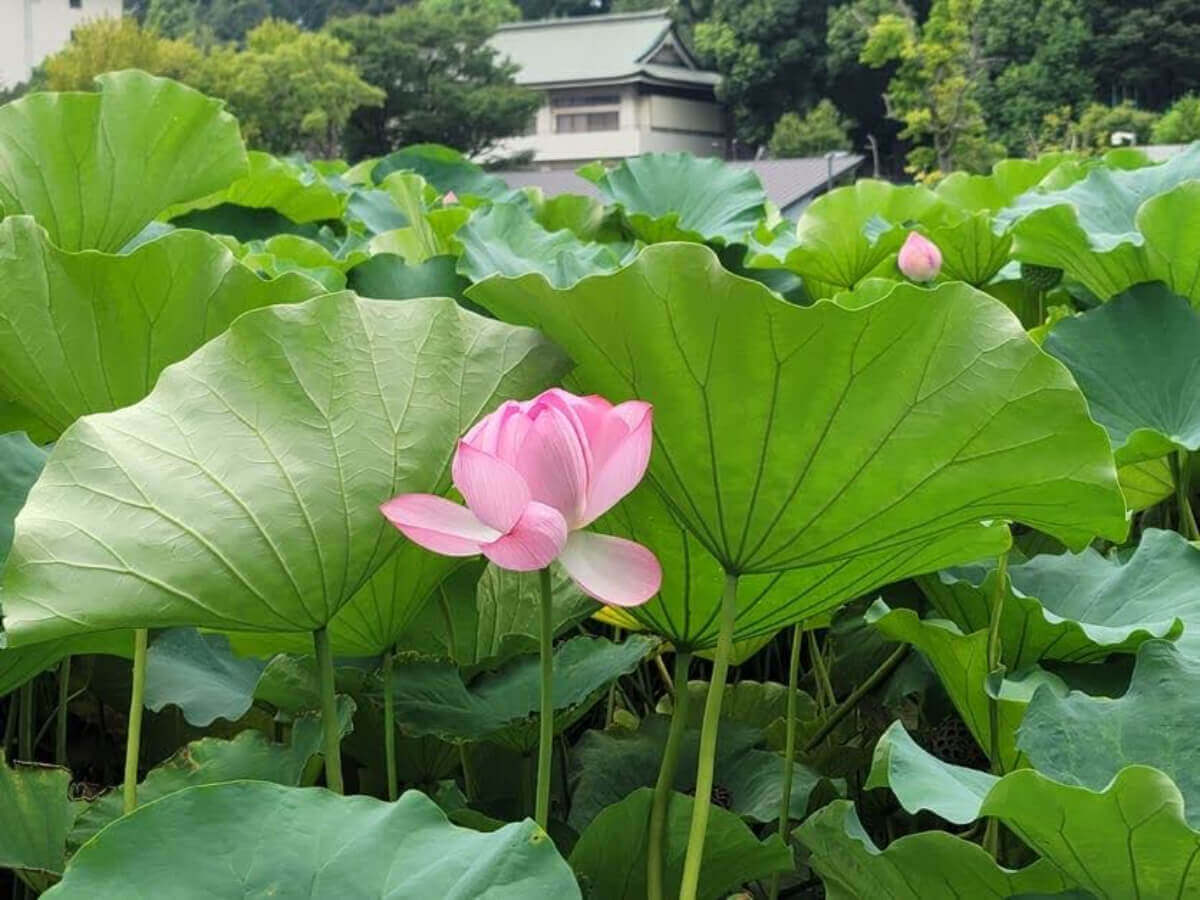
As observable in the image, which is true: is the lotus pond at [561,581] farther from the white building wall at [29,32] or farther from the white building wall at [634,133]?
the white building wall at [29,32]

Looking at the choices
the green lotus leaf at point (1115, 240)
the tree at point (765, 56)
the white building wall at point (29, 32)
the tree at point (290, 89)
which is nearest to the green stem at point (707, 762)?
the green lotus leaf at point (1115, 240)

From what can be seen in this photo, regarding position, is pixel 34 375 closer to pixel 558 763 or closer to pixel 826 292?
pixel 558 763

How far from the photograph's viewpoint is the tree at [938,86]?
55.4 ft

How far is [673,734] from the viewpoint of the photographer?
467 mm

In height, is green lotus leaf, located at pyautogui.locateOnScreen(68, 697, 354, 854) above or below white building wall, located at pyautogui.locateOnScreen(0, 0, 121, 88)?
below

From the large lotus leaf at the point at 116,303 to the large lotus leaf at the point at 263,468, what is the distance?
0.08 m

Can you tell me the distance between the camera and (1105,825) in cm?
36

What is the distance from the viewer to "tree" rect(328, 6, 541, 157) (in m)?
19.9

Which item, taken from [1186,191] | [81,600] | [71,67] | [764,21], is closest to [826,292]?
[1186,191]

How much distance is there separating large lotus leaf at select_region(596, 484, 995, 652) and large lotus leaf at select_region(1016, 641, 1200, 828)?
62mm

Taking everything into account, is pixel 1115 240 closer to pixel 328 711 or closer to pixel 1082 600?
pixel 1082 600

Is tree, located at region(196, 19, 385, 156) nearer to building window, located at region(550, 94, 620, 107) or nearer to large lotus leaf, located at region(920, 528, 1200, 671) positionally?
building window, located at region(550, 94, 620, 107)

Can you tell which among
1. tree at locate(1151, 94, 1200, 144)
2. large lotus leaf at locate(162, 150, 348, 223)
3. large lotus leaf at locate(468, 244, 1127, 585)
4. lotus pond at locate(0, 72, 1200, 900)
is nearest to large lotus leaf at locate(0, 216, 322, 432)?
lotus pond at locate(0, 72, 1200, 900)

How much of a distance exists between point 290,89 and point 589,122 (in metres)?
7.29
